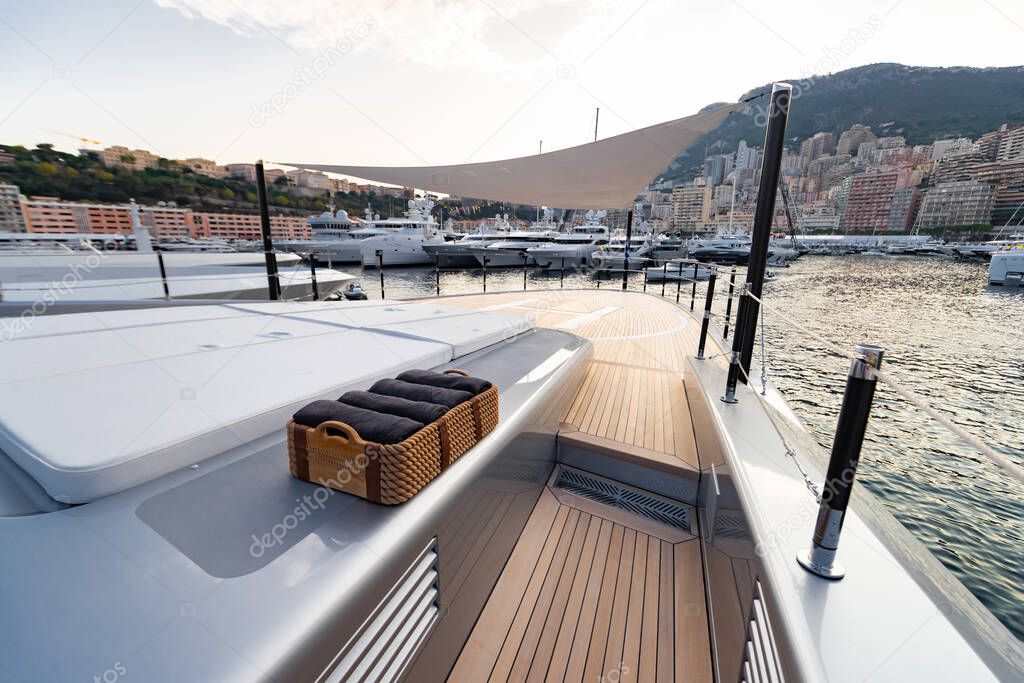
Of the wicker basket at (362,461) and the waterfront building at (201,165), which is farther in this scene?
the waterfront building at (201,165)

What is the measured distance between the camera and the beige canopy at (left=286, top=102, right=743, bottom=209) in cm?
364

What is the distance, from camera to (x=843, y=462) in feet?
2.91

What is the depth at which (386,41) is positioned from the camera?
127 inches

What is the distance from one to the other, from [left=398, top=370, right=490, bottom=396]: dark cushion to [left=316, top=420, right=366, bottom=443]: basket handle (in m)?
0.50

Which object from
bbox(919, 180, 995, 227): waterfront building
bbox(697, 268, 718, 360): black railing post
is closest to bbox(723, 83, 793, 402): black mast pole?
bbox(697, 268, 718, 360): black railing post

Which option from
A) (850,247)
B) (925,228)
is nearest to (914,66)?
(850,247)

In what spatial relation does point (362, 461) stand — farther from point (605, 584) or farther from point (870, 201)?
point (870, 201)

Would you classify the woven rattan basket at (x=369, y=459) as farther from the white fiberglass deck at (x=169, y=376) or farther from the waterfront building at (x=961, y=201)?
the waterfront building at (x=961, y=201)

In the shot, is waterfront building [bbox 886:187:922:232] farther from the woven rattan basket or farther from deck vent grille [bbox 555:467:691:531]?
the woven rattan basket

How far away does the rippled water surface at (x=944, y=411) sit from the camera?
2.72m

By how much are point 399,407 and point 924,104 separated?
46.0 m

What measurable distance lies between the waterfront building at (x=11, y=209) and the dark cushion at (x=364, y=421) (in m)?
7.19

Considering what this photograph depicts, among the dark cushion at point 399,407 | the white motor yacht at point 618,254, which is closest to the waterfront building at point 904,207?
the white motor yacht at point 618,254

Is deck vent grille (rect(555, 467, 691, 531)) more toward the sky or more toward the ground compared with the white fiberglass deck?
more toward the ground
